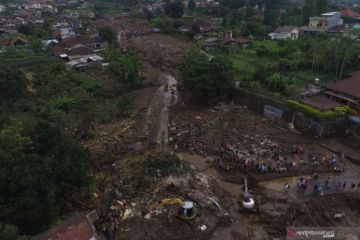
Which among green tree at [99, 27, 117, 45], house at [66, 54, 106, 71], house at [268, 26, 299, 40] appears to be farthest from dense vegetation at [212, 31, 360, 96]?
green tree at [99, 27, 117, 45]

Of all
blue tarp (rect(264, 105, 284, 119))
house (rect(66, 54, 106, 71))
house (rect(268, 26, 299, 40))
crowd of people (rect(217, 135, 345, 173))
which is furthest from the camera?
house (rect(268, 26, 299, 40))

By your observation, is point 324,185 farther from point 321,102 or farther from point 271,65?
point 271,65

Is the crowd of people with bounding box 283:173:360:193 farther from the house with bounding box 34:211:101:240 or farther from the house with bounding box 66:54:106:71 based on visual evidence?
the house with bounding box 66:54:106:71

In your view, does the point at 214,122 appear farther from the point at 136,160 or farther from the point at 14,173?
the point at 14,173

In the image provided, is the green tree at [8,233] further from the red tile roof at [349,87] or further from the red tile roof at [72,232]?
the red tile roof at [349,87]

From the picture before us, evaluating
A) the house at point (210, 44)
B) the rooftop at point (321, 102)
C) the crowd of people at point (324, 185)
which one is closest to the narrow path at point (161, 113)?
the crowd of people at point (324, 185)

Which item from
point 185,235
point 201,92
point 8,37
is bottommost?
point 185,235

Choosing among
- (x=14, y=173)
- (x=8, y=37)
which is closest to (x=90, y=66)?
(x=8, y=37)

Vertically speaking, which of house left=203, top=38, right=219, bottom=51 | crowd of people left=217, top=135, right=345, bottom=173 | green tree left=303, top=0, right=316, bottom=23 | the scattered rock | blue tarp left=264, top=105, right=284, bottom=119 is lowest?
the scattered rock
